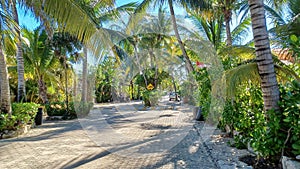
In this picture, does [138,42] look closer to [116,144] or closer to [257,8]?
[116,144]

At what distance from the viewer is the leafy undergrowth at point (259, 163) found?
3.41 meters

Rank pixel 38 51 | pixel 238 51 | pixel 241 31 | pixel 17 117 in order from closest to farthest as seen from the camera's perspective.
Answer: pixel 238 51 < pixel 17 117 < pixel 38 51 < pixel 241 31

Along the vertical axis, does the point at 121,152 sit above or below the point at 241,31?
below

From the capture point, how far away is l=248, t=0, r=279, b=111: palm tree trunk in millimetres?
3223

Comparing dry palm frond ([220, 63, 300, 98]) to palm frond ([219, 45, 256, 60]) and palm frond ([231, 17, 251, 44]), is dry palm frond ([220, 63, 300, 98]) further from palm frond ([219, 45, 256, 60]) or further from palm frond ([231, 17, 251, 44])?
palm frond ([231, 17, 251, 44])

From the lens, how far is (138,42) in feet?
62.6

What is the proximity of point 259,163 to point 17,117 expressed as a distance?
22.9 ft

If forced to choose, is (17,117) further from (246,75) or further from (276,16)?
(276,16)

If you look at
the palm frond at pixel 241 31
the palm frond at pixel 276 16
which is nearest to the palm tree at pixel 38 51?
the palm frond at pixel 241 31

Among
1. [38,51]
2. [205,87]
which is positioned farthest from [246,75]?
[38,51]

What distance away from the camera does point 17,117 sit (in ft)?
23.5

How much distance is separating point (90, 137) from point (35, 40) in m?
7.83

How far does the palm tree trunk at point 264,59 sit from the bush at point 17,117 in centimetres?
692

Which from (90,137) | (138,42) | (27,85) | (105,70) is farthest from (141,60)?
(90,137)
